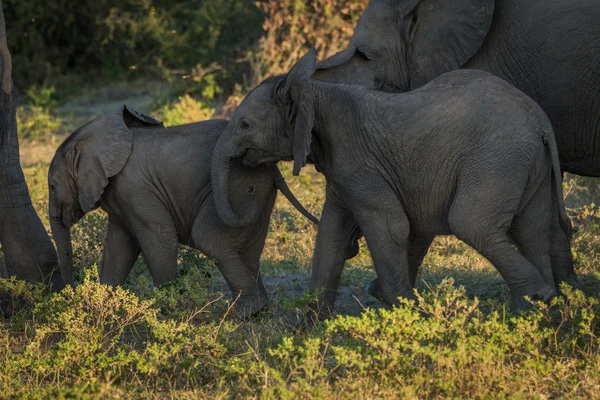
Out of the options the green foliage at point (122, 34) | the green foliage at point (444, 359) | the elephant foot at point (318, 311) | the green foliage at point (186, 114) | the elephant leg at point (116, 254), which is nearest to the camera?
the green foliage at point (444, 359)

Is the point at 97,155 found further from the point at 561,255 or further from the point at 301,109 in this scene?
the point at 561,255

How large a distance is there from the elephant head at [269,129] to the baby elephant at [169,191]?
157 millimetres

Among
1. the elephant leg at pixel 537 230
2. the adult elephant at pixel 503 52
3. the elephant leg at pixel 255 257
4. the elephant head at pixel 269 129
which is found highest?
the adult elephant at pixel 503 52

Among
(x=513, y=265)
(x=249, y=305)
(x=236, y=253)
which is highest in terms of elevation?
(x=513, y=265)

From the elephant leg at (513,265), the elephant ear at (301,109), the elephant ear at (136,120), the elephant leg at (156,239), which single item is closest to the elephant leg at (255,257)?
the elephant leg at (156,239)

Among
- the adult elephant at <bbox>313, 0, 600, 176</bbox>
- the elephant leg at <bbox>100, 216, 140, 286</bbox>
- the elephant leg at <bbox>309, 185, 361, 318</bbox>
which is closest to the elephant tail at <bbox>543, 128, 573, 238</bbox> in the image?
the adult elephant at <bbox>313, 0, 600, 176</bbox>

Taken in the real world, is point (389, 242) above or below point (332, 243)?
above

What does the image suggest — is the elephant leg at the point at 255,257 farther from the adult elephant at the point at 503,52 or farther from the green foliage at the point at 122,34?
the green foliage at the point at 122,34

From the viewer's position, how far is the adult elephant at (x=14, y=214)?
549 centimetres

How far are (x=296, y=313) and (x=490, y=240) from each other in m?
1.29

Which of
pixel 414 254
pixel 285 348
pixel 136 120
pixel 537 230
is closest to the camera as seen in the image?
pixel 285 348

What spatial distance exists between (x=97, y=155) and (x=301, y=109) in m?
1.21

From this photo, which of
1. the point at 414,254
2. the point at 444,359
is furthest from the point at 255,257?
the point at 444,359

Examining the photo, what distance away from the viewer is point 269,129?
5199mm
